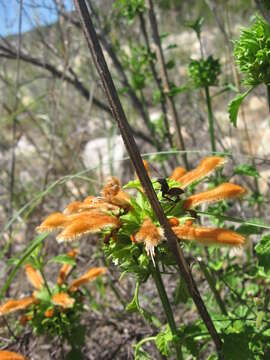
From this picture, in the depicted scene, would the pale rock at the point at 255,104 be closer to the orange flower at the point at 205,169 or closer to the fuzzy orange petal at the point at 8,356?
the orange flower at the point at 205,169

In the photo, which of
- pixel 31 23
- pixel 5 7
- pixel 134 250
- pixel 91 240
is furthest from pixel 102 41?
pixel 134 250

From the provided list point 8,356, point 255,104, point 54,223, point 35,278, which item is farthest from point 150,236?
point 255,104

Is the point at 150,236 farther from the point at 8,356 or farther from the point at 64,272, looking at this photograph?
the point at 64,272

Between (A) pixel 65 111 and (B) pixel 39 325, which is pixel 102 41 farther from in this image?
(B) pixel 39 325

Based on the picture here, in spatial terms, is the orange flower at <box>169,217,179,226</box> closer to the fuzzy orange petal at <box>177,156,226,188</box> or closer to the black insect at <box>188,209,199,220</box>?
the black insect at <box>188,209,199,220</box>

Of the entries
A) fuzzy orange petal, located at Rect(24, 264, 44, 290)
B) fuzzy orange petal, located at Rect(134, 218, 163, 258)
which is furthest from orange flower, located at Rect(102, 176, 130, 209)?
fuzzy orange petal, located at Rect(24, 264, 44, 290)
